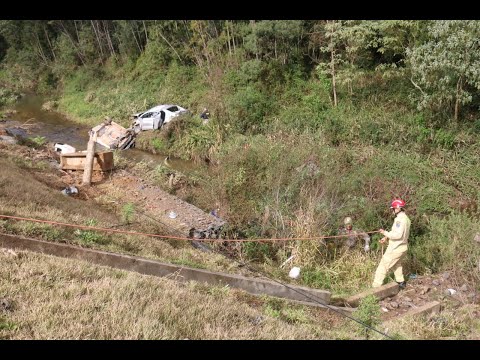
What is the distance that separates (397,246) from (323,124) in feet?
26.3

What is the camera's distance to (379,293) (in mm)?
6688

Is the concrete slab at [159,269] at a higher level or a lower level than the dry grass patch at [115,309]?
lower

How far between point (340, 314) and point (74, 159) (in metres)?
9.33

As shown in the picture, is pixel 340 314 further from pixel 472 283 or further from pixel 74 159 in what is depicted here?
pixel 74 159

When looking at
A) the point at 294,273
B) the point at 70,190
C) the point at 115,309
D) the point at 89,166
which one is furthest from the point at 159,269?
the point at 89,166

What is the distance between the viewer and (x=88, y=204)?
31.1 ft

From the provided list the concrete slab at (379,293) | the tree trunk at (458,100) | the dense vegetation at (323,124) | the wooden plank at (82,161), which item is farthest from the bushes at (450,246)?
the wooden plank at (82,161)

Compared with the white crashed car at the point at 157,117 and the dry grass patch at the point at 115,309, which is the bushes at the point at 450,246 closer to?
the dry grass patch at the point at 115,309

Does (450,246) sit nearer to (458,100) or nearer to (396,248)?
(396,248)

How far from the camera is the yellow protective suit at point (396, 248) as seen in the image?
6.81 m

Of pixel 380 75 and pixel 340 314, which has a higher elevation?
pixel 380 75

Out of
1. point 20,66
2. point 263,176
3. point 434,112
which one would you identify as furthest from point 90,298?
point 20,66

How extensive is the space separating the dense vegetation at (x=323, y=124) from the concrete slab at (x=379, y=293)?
763 millimetres

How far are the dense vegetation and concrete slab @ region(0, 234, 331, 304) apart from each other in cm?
144
